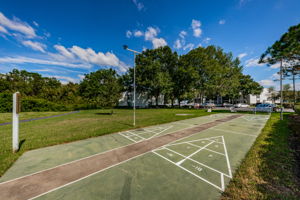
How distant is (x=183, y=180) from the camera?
2.96 metres

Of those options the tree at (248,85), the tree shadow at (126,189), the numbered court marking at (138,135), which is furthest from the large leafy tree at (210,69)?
the tree shadow at (126,189)

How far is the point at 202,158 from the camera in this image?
13.5 feet

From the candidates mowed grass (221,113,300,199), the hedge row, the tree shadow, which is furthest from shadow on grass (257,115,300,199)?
the hedge row

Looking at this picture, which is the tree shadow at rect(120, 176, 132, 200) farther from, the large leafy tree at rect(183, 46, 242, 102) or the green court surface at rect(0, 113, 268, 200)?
the large leafy tree at rect(183, 46, 242, 102)

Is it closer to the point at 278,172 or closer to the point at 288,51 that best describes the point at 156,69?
the point at 288,51

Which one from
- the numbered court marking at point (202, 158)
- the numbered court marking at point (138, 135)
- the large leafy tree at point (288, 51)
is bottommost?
the numbered court marking at point (138, 135)

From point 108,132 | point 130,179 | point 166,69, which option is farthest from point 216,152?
point 166,69

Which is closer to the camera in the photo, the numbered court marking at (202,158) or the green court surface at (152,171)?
the green court surface at (152,171)

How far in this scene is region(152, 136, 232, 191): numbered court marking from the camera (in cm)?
316

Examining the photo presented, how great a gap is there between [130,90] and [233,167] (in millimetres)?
30159

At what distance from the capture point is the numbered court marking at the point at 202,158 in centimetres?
316

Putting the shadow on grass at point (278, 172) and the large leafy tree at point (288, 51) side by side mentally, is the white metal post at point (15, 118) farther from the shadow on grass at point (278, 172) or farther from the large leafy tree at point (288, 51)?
the large leafy tree at point (288, 51)

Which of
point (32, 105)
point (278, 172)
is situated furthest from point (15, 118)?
point (32, 105)

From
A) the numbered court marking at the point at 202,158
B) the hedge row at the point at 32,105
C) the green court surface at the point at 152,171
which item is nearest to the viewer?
the green court surface at the point at 152,171
